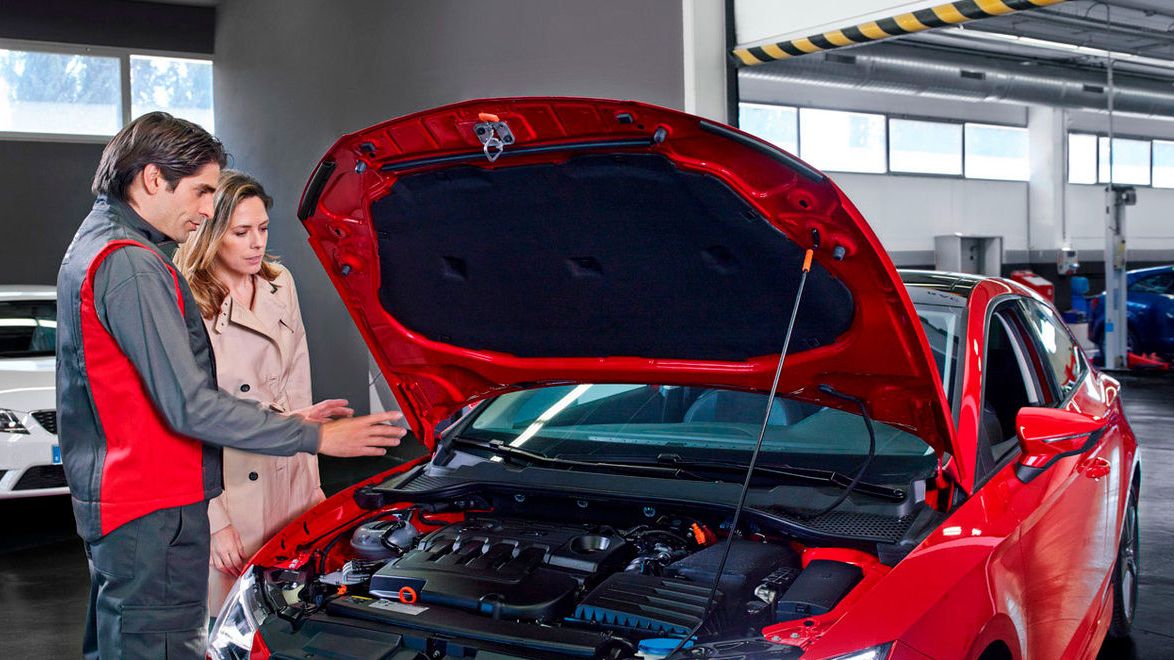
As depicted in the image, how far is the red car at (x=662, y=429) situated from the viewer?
1.87 metres

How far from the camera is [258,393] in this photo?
8.67ft

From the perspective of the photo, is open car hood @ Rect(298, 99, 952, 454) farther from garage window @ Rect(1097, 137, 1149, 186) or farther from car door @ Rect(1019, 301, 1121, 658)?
garage window @ Rect(1097, 137, 1149, 186)

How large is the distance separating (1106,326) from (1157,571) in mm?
7974

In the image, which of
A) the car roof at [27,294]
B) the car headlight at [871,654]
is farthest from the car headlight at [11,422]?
the car headlight at [871,654]

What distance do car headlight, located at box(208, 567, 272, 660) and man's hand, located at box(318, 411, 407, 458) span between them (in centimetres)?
46

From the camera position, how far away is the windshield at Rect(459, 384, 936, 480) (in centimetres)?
240

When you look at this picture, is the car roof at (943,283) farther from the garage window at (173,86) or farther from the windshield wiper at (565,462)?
the garage window at (173,86)

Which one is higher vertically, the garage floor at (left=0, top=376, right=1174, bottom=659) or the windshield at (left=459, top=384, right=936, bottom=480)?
the windshield at (left=459, top=384, right=936, bottom=480)

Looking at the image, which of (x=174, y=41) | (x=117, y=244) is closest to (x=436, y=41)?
(x=174, y=41)

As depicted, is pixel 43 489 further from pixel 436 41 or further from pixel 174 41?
pixel 174 41

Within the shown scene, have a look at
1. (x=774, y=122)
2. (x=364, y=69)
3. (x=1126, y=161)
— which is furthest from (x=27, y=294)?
(x=1126, y=161)

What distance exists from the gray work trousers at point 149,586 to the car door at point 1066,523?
1688 mm

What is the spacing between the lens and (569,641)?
1.80 m

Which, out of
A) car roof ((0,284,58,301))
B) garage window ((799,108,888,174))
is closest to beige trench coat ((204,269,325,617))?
car roof ((0,284,58,301))
